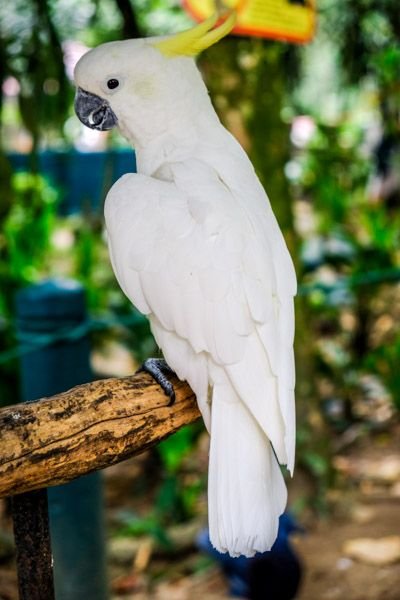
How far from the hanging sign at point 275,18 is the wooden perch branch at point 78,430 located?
3.91 ft

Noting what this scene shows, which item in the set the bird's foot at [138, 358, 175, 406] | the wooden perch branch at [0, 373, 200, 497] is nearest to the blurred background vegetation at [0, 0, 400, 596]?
the bird's foot at [138, 358, 175, 406]

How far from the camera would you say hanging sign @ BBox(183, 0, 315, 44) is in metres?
2.14

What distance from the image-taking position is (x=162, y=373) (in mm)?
1253

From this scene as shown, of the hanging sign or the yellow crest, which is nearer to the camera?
the yellow crest

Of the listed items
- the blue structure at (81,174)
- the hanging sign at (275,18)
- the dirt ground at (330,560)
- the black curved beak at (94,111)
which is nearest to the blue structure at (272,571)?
the dirt ground at (330,560)

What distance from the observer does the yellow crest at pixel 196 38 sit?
121 cm

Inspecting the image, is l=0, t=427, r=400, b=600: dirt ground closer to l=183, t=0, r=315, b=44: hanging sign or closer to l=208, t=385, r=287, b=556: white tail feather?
l=208, t=385, r=287, b=556: white tail feather

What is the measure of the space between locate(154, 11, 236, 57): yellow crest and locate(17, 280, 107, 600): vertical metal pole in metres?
0.61

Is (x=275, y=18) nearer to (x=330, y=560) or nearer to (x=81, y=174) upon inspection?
(x=330, y=560)

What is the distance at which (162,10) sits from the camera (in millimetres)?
3475

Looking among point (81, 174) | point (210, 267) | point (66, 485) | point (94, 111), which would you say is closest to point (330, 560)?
point (66, 485)

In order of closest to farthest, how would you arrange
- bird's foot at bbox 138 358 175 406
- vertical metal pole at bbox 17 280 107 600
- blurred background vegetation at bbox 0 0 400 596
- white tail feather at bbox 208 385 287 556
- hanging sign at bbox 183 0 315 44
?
white tail feather at bbox 208 385 287 556 < bird's foot at bbox 138 358 175 406 < vertical metal pole at bbox 17 280 107 600 < hanging sign at bbox 183 0 315 44 < blurred background vegetation at bbox 0 0 400 596

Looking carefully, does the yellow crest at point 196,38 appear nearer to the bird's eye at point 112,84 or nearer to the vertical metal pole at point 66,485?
the bird's eye at point 112,84

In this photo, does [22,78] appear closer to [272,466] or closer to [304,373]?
[304,373]
